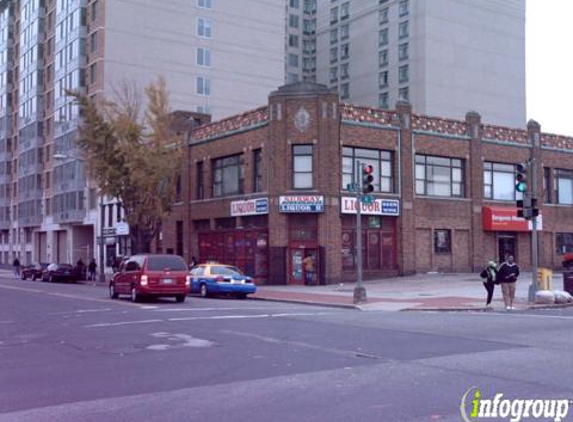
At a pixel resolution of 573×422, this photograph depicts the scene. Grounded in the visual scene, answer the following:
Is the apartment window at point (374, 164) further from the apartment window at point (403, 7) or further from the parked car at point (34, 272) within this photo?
the apartment window at point (403, 7)

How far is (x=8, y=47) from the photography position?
83.7m

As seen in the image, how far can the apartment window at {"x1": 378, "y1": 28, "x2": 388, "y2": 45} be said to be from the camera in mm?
83294

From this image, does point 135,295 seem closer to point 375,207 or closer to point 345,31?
point 375,207

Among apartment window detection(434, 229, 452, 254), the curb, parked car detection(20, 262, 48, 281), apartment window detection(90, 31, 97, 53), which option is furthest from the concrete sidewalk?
apartment window detection(90, 31, 97, 53)

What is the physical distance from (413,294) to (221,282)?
7.95 meters

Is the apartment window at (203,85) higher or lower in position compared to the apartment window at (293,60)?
lower

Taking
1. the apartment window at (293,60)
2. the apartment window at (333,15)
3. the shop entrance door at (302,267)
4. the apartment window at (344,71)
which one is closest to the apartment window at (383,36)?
the apartment window at (344,71)

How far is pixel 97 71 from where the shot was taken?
60.6 m

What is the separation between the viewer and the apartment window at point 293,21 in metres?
94.4

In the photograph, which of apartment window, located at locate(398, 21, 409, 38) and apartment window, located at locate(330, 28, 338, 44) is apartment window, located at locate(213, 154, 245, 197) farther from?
apartment window, located at locate(330, 28, 338, 44)

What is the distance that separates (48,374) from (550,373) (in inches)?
288

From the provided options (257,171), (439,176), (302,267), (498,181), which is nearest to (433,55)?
(498,181)

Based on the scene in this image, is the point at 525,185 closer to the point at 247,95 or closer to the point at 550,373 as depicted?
the point at 550,373

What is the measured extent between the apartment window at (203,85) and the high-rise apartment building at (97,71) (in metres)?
0.09
